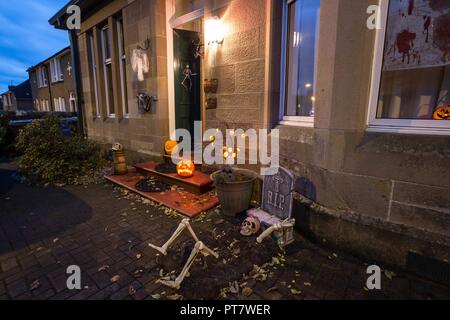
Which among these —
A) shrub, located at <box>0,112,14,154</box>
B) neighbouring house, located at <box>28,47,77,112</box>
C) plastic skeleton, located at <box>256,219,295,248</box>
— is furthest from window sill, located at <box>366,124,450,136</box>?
neighbouring house, located at <box>28,47,77,112</box>

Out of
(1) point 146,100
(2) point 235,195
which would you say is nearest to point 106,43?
(1) point 146,100

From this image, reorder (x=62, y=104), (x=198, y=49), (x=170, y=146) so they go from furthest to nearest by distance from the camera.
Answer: (x=62, y=104), (x=170, y=146), (x=198, y=49)

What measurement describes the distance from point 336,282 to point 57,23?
425 inches

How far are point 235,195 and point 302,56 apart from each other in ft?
7.07

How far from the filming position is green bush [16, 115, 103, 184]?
5.70 meters

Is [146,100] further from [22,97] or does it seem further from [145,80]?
[22,97]

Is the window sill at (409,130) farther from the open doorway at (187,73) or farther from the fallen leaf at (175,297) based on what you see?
the open doorway at (187,73)

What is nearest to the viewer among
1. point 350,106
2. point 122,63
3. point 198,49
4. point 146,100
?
point 350,106

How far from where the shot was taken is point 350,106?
8.27 ft

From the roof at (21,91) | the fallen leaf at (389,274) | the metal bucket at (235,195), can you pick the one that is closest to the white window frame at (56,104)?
the roof at (21,91)

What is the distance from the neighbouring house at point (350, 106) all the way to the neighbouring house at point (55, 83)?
15.6 meters

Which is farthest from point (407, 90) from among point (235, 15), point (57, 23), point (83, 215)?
point (57, 23)

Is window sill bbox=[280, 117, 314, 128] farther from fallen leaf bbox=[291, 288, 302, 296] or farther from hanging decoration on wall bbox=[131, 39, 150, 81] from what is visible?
hanging decoration on wall bbox=[131, 39, 150, 81]
